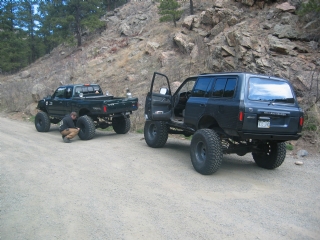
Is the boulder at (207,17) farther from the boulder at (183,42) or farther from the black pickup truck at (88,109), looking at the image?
the black pickup truck at (88,109)

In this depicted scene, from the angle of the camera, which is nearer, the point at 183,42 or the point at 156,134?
the point at 156,134

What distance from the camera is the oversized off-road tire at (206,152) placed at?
6707 mm

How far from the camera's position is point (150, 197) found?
5.71 meters

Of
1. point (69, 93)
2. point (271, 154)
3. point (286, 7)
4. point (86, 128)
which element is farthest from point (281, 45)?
point (69, 93)

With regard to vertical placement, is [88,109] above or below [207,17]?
below

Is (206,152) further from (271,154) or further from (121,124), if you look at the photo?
(121,124)

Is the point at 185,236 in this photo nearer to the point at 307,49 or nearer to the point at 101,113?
the point at 101,113

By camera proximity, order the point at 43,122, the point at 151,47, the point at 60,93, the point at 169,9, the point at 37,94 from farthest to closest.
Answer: the point at 169,9 < the point at 151,47 < the point at 37,94 < the point at 43,122 < the point at 60,93

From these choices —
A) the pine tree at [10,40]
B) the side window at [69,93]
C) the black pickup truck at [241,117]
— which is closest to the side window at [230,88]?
the black pickup truck at [241,117]

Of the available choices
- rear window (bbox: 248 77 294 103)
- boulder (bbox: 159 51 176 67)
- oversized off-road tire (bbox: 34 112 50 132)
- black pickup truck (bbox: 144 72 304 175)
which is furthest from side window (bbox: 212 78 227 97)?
boulder (bbox: 159 51 176 67)

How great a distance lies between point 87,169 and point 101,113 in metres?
3.93

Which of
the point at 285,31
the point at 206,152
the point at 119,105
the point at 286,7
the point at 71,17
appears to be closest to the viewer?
the point at 206,152

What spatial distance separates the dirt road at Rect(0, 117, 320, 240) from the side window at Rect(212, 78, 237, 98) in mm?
1742

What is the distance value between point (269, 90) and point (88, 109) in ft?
22.3
